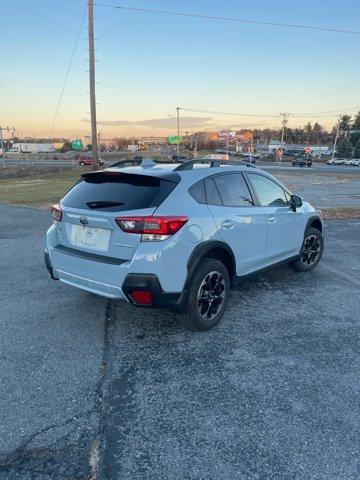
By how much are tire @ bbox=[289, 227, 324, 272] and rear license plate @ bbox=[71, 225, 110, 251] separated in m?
3.23

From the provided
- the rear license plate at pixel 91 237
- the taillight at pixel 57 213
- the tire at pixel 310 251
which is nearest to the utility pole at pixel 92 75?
the tire at pixel 310 251

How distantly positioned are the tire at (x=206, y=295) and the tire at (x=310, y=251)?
208 centimetres

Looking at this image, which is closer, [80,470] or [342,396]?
[80,470]

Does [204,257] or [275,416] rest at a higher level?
[204,257]

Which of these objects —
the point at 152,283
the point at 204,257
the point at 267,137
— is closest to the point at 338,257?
the point at 204,257

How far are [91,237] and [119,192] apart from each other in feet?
1.64

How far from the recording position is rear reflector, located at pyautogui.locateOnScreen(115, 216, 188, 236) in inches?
125

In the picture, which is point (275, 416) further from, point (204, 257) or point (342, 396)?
point (204, 257)

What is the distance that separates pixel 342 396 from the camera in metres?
2.79

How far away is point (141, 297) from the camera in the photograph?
10.7ft

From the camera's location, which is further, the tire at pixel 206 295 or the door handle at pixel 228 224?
the door handle at pixel 228 224

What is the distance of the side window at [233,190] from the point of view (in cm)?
397

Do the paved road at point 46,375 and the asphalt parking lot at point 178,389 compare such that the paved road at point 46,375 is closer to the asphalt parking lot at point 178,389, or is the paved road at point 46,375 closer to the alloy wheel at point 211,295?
the asphalt parking lot at point 178,389

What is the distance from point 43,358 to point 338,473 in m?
2.40
